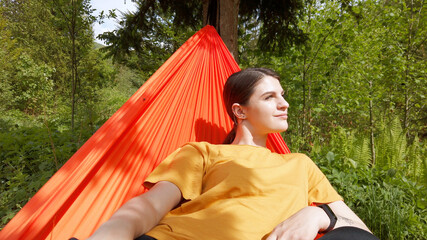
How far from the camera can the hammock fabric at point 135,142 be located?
3.05ft

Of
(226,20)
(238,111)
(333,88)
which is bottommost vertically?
(238,111)

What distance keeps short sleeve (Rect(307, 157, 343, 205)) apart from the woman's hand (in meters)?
0.18

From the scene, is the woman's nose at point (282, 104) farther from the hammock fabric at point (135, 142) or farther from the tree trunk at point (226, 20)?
the tree trunk at point (226, 20)

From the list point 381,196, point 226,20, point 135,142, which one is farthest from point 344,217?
point 226,20

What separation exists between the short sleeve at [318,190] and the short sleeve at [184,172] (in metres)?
0.50

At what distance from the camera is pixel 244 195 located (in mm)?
982

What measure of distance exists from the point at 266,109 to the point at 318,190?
434 millimetres

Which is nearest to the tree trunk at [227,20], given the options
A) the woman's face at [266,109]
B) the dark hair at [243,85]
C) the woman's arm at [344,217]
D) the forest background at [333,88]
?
the forest background at [333,88]

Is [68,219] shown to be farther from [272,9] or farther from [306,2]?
[306,2]

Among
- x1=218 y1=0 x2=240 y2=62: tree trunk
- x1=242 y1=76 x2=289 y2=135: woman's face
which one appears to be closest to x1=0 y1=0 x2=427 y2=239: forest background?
x1=218 y1=0 x2=240 y2=62: tree trunk

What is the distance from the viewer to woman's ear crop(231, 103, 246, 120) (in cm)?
134

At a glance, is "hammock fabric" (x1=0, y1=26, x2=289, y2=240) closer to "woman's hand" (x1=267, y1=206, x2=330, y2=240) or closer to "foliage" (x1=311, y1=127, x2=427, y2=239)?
"woman's hand" (x1=267, y1=206, x2=330, y2=240)

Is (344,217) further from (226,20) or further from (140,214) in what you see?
(226,20)

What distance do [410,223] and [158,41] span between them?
4305 millimetres
